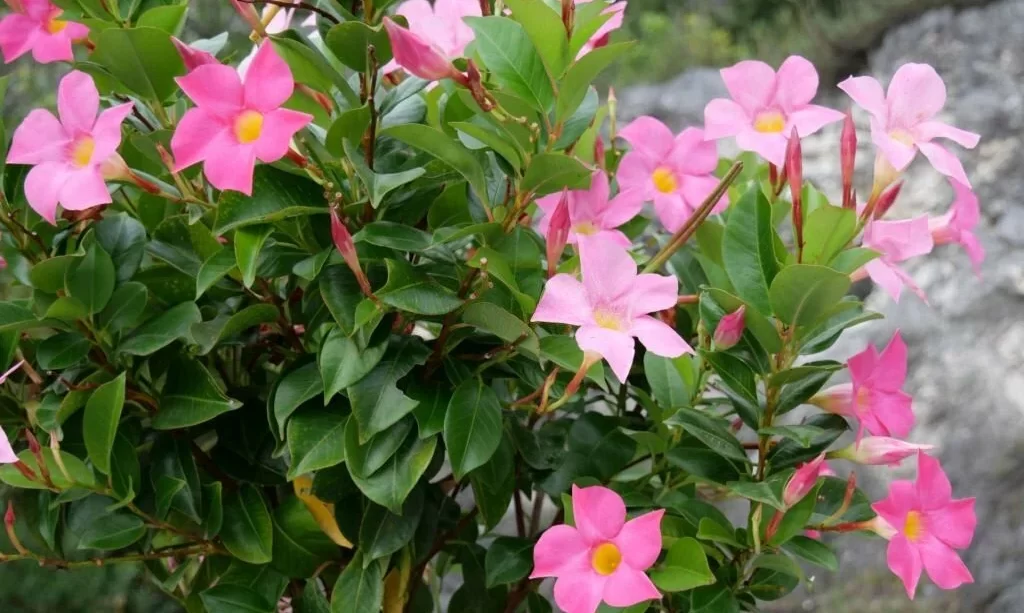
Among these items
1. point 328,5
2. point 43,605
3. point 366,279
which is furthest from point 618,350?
point 43,605

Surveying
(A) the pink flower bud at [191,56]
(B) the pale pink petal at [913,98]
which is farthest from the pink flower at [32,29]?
(B) the pale pink petal at [913,98]

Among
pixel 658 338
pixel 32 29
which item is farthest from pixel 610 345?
pixel 32 29

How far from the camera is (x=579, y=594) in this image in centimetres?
54

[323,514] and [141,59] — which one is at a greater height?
[141,59]

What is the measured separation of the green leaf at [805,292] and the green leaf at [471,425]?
187 mm

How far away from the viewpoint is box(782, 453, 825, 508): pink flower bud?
0.54 meters

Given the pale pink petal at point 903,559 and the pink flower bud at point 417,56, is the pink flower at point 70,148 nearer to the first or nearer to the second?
the pink flower bud at point 417,56

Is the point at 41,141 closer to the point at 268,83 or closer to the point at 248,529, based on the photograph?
the point at 268,83

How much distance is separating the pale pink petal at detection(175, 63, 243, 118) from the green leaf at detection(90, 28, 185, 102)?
0.23ft

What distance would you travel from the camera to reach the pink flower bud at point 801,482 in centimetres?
54

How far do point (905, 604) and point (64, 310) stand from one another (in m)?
1.66

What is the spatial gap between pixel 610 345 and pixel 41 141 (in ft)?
1.25

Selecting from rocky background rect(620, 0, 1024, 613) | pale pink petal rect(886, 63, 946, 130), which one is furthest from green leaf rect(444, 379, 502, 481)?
rocky background rect(620, 0, 1024, 613)

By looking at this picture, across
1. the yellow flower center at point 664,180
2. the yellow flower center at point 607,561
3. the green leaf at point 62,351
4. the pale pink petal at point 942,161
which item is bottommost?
the yellow flower center at point 607,561
